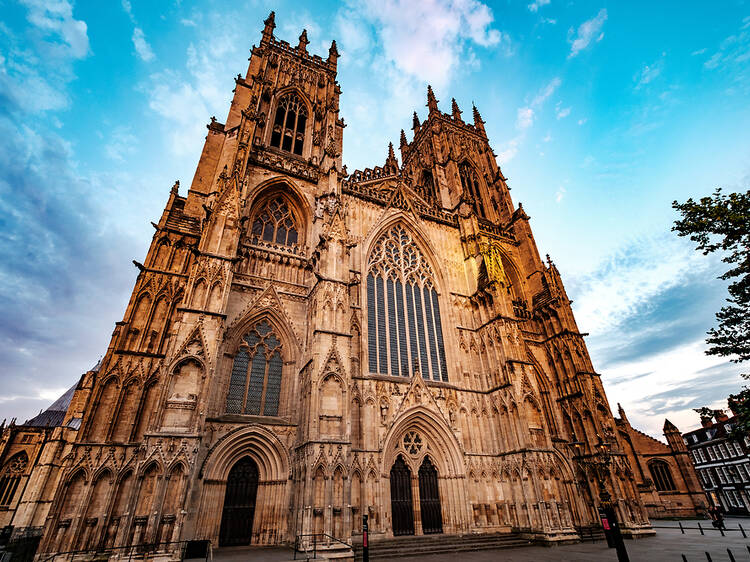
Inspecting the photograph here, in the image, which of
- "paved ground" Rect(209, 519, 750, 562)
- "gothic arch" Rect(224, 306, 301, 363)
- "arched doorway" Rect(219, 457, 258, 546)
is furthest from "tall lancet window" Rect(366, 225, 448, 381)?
"paved ground" Rect(209, 519, 750, 562)

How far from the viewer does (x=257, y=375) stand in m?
14.5

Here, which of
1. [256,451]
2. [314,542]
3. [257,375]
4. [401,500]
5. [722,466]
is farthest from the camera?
[722,466]

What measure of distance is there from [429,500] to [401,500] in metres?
1.44

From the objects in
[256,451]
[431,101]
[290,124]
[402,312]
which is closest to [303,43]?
[290,124]

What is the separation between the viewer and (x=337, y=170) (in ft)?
65.1

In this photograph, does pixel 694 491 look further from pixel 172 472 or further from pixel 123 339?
pixel 123 339

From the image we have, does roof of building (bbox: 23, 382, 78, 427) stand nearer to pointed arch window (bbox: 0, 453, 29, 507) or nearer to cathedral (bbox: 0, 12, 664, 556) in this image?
pointed arch window (bbox: 0, 453, 29, 507)

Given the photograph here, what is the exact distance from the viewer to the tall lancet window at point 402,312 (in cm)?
1734

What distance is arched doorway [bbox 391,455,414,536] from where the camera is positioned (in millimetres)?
14117

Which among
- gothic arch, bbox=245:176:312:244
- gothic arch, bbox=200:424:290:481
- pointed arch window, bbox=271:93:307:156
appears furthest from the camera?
pointed arch window, bbox=271:93:307:156

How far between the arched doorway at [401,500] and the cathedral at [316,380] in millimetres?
61

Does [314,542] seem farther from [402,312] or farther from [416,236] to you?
[416,236]

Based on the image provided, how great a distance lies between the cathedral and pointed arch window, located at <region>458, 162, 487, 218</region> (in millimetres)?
6053

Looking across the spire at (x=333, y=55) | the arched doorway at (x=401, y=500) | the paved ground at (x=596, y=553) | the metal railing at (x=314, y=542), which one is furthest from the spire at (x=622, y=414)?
the spire at (x=333, y=55)
